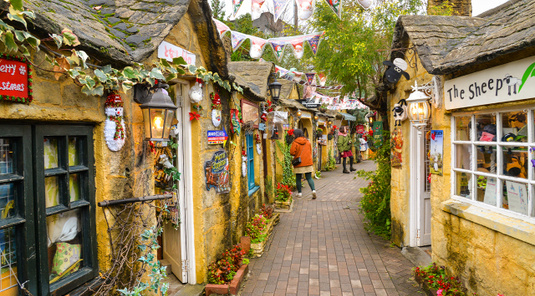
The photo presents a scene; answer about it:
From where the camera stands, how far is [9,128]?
2.01 m

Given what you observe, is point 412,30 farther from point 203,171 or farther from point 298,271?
point 298,271

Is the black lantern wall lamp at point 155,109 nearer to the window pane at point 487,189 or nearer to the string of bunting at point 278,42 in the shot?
the window pane at point 487,189

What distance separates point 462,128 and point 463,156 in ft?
1.06

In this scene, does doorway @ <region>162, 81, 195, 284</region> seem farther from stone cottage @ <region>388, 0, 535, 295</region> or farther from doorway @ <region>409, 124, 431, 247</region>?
doorway @ <region>409, 124, 431, 247</region>

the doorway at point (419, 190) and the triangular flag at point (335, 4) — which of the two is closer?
the doorway at point (419, 190)

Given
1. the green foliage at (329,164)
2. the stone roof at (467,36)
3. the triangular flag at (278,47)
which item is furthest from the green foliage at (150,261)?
the green foliage at (329,164)

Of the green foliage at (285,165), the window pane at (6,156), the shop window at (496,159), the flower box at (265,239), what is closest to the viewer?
the window pane at (6,156)

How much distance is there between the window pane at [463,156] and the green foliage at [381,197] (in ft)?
7.63

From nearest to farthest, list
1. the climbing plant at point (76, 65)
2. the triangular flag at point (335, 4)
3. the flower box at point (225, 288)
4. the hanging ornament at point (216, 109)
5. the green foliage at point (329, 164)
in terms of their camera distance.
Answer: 1. the climbing plant at point (76, 65)
2. the flower box at point (225, 288)
3. the hanging ornament at point (216, 109)
4. the triangular flag at point (335, 4)
5. the green foliage at point (329, 164)

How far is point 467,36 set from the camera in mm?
4441

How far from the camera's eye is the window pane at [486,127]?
11.3 feet

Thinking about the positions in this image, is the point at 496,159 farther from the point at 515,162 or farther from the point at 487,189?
the point at 487,189

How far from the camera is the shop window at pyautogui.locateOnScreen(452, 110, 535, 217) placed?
301 cm

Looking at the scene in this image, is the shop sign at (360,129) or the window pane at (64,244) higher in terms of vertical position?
the shop sign at (360,129)
